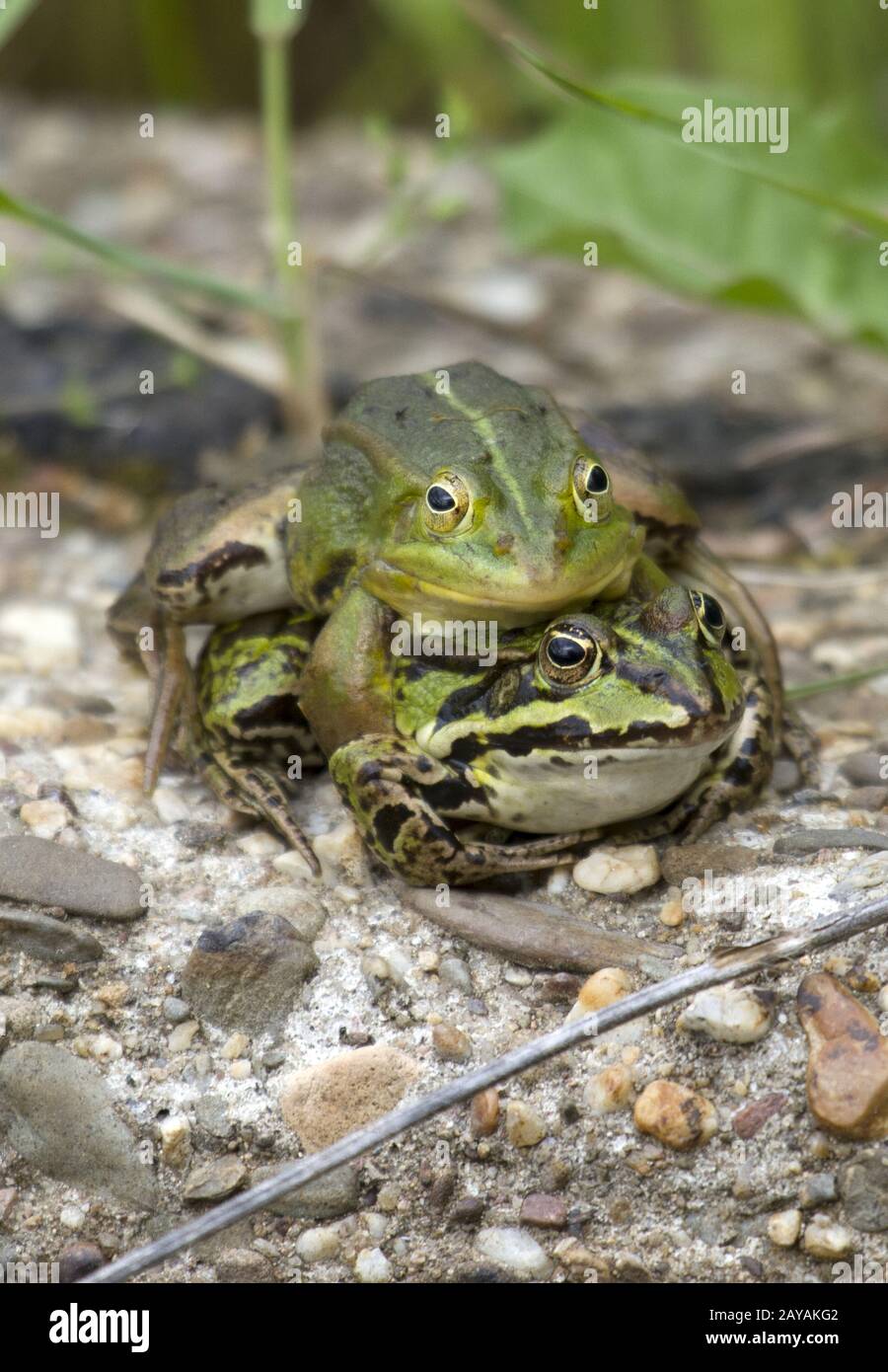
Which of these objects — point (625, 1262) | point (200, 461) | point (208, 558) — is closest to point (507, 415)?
point (208, 558)

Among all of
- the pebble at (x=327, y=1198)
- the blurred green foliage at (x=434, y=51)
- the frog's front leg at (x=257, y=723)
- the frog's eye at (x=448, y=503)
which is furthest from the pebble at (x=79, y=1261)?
the blurred green foliage at (x=434, y=51)

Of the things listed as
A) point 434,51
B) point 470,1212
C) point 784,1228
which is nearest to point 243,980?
point 470,1212

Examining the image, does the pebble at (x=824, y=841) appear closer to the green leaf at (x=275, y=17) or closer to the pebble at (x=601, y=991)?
the pebble at (x=601, y=991)

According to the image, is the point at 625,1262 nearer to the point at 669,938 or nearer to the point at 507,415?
the point at 669,938

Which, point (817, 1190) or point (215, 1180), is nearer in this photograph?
point (817, 1190)

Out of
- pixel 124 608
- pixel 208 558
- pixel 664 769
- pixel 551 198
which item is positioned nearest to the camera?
pixel 664 769

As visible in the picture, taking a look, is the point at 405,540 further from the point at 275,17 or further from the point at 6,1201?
the point at 275,17
